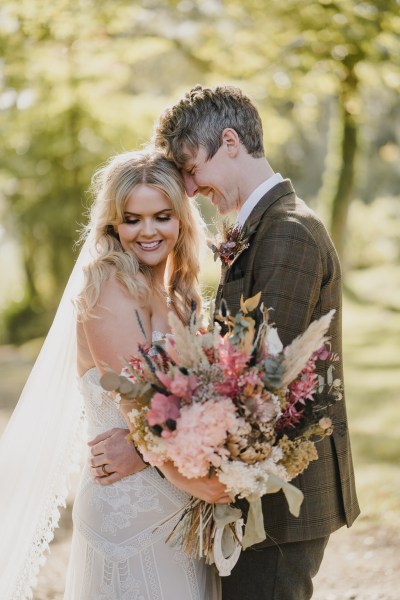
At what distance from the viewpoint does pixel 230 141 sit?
3.32m

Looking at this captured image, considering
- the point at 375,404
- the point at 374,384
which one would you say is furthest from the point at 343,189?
the point at 375,404

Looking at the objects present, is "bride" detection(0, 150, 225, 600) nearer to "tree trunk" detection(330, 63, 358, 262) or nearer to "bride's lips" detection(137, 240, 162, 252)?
"bride's lips" detection(137, 240, 162, 252)

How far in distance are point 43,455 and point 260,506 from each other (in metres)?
1.52

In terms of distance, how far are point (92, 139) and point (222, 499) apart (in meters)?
11.7

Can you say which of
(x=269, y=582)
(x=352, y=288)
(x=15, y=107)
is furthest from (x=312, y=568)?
(x=352, y=288)

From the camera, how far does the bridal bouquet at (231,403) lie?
244cm

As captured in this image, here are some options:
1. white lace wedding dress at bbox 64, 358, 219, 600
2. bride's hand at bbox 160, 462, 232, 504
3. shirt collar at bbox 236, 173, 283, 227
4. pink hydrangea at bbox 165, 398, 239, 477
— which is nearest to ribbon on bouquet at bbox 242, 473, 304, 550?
bride's hand at bbox 160, 462, 232, 504

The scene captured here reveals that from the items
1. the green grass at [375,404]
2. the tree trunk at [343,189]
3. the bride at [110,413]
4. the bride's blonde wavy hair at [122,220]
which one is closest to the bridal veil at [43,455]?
the bride at [110,413]

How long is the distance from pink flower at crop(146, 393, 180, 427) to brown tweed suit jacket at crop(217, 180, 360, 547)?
2.06 feet

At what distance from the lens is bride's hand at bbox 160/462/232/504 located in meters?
2.69

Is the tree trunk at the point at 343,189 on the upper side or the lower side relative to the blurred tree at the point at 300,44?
lower

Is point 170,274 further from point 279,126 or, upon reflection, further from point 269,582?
point 279,126

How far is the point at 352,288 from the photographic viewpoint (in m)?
22.0

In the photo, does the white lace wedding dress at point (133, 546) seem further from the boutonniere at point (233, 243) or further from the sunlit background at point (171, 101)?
the sunlit background at point (171, 101)
